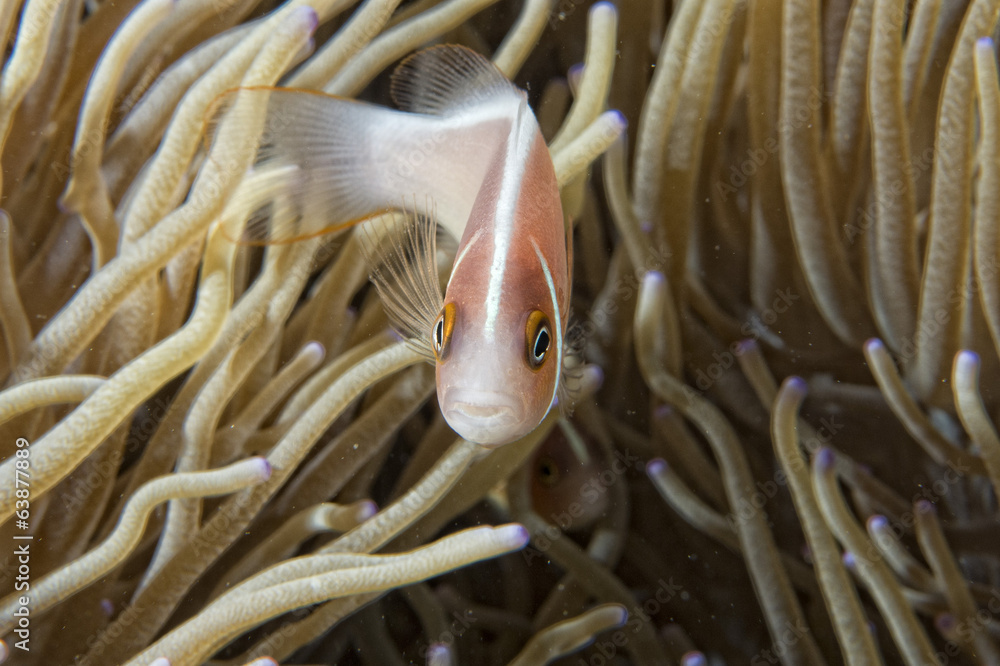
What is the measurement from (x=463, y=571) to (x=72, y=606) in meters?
0.61

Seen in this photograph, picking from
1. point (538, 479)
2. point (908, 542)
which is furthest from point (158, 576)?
point (908, 542)

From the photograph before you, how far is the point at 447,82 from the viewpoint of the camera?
3.26 feet

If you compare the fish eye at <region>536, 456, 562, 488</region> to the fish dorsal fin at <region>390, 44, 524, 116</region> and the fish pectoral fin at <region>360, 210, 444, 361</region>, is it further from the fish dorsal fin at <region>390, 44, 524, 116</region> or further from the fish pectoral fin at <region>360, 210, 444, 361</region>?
the fish dorsal fin at <region>390, 44, 524, 116</region>

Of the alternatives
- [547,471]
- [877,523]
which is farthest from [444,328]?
[877,523]

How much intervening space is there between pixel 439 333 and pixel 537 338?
100 mm

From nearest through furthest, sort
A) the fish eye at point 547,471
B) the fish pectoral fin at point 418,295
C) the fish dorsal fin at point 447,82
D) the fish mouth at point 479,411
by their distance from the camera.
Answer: the fish mouth at point 479,411 < the fish pectoral fin at point 418,295 < the fish dorsal fin at point 447,82 < the fish eye at point 547,471

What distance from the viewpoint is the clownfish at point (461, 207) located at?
2.23 ft

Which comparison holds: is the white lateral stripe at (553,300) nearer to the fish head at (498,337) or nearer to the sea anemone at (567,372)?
the fish head at (498,337)

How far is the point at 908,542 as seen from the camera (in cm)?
117

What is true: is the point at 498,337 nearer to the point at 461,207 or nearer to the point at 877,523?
the point at 461,207

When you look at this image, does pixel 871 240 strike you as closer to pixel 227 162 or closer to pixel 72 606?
pixel 227 162

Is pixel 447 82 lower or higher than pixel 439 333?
higher

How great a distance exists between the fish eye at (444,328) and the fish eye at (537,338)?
0.25ft

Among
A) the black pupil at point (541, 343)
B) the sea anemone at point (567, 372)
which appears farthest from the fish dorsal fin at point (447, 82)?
the black pupil at point (541, 343)
